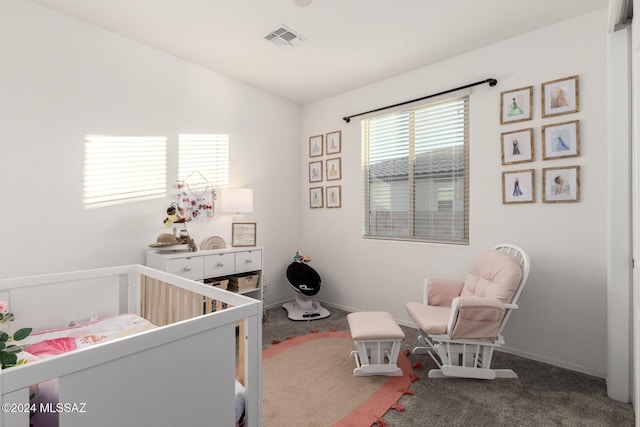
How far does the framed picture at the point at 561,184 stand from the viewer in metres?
2.28

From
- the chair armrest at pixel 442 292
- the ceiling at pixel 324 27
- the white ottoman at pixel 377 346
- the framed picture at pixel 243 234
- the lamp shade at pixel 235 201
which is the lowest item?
the white ottoman at pixel 377 346

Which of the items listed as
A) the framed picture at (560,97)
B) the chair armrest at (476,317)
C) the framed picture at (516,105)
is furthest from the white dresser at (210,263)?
the framed picture at (560,97)

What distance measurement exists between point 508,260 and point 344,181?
1944 mm

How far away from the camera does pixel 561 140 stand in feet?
7.66

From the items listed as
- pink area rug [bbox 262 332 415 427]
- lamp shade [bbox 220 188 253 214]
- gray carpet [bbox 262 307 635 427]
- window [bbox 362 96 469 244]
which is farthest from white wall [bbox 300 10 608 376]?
lamp shade [bbox 220 188 253 214]

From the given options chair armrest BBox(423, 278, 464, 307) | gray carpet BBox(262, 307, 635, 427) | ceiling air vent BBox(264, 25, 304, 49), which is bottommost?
gray carpet BBox(262, 307, 635, 427)

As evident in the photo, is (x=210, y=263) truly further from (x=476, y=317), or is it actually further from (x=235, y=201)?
(x=476, y=317)

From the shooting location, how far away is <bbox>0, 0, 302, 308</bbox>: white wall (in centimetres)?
206

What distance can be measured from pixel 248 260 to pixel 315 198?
128 cm

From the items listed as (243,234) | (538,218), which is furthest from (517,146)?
(243,234)

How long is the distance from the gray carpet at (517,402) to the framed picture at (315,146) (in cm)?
257

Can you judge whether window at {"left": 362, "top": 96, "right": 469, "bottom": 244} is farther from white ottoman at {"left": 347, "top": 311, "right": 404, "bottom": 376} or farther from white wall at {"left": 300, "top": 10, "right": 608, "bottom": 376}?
white ottoman at {"left": 347, "top": 311, "right": 404, "bottom": 376}

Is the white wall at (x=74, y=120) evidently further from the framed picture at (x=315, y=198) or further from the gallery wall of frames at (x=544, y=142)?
the gallery wall of frames at (x=544, y=142)

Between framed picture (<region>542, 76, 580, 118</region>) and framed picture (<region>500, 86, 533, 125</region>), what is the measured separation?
10 centimetres
